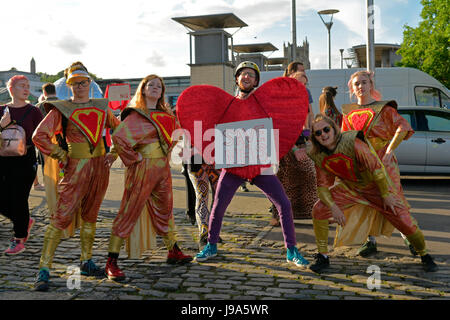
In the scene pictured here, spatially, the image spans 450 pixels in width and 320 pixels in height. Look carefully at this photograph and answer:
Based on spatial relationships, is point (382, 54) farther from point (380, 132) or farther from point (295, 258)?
point (295, 258)

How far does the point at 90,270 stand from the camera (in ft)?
13.9

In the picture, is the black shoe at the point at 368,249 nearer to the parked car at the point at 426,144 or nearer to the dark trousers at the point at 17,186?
the dark trousers at the point at 17,186

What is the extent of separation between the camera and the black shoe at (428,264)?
13.6 feet

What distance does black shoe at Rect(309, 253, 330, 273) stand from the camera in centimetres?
419

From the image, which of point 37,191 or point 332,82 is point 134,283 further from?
point 332,82

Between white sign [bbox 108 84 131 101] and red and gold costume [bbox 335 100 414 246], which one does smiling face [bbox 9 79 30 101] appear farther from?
white sign [bbox 108 84 131 101]

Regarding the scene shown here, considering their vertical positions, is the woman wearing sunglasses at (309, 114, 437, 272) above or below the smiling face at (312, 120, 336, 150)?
below

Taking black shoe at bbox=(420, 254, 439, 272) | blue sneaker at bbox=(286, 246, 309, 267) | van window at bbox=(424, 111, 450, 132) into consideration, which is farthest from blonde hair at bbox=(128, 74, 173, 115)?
van window at bbox=(424, 111, 450, 132)

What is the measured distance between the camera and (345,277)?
13.3 ft

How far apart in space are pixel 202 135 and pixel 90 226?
4.50ft

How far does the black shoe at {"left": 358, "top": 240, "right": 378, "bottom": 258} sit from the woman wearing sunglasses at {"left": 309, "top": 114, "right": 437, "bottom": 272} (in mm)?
398
